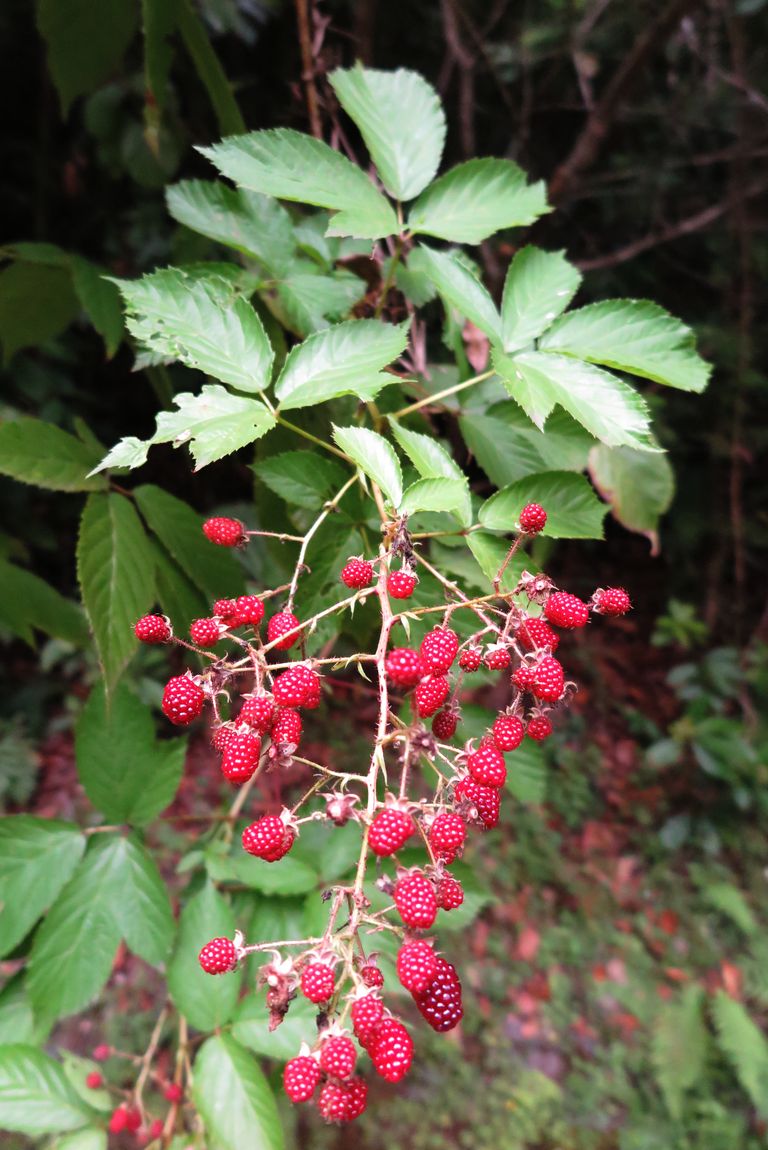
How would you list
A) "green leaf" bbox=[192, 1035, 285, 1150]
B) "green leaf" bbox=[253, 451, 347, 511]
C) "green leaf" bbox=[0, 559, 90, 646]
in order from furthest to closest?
"green leaf" bbox=[0, 559, 90, 646] < "green leaf" bbox=[192, 1035, 285, 1150] < "green leaf" bbox=[253, 451, 347, 511]

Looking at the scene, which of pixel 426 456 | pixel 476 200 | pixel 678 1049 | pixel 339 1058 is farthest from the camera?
pixel 678 1049

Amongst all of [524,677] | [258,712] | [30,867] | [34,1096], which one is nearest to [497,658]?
[524,677]

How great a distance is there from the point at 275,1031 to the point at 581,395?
3.61ft

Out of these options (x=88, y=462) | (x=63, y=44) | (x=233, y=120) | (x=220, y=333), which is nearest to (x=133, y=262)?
(x=63, y=44)

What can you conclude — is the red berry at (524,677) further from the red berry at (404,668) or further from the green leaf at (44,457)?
the green leaf at (44,457)

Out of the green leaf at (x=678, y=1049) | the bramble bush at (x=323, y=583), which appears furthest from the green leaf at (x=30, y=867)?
the green leaf at (x=678, y=1049)

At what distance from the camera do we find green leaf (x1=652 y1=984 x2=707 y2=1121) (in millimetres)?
2812

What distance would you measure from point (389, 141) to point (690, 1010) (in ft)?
11.2

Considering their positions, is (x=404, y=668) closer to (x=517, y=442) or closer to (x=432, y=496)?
(x=432, y=496)

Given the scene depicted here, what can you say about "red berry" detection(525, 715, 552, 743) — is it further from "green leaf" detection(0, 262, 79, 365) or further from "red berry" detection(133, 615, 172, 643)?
"green leaf" detection(0, 262, 79, 365)

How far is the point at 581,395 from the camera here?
0.89 meters

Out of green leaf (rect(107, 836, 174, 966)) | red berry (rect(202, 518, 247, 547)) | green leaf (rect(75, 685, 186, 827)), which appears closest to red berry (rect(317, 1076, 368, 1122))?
red berry (rect(202, 518, 247, 547))

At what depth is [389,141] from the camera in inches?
42.5

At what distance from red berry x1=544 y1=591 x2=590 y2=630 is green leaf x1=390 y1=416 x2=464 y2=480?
18 cm
